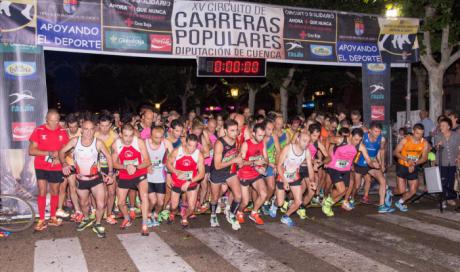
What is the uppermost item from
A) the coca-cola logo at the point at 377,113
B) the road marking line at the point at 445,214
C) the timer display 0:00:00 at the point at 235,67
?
the timer display 0:00:00 at the point at 235,67

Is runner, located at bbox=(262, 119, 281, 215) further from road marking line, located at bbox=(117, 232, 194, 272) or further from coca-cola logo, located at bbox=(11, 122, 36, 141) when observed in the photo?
coca-cola logo, located at bbox=(11, 122, 36, 141)

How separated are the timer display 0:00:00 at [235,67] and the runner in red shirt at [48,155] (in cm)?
491

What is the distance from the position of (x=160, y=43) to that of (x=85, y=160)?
4.61 meters

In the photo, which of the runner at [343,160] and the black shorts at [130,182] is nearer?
the black shorts at [130,182]

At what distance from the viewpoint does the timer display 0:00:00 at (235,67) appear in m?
11.7

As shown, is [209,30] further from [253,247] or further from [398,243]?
[398,243]

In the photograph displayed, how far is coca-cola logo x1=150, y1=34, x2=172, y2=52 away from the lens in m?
10.9

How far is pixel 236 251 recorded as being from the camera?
6520 millimetres

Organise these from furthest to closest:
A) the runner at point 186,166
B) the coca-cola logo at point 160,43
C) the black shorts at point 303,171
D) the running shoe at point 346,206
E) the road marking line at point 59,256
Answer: the coca-cola logo at point 160,43 < the running shoe at point 346,206 < the black shorts at point 303,171 < the runner at point 186,166 < the road marking line at point 59,256

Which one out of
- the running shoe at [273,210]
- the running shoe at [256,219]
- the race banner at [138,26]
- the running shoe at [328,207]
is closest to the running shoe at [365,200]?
the running shoe at [328,207]

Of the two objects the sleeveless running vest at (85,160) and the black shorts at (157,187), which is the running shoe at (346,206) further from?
the sleeveless running vest at (85,160)

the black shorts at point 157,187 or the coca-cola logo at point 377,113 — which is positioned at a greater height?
the coca-cola logo at point 377,113

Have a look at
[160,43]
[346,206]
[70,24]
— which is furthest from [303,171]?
[70,24]

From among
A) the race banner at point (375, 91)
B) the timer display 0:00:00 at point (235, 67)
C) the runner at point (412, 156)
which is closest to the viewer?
the runner at point (412, 156)
